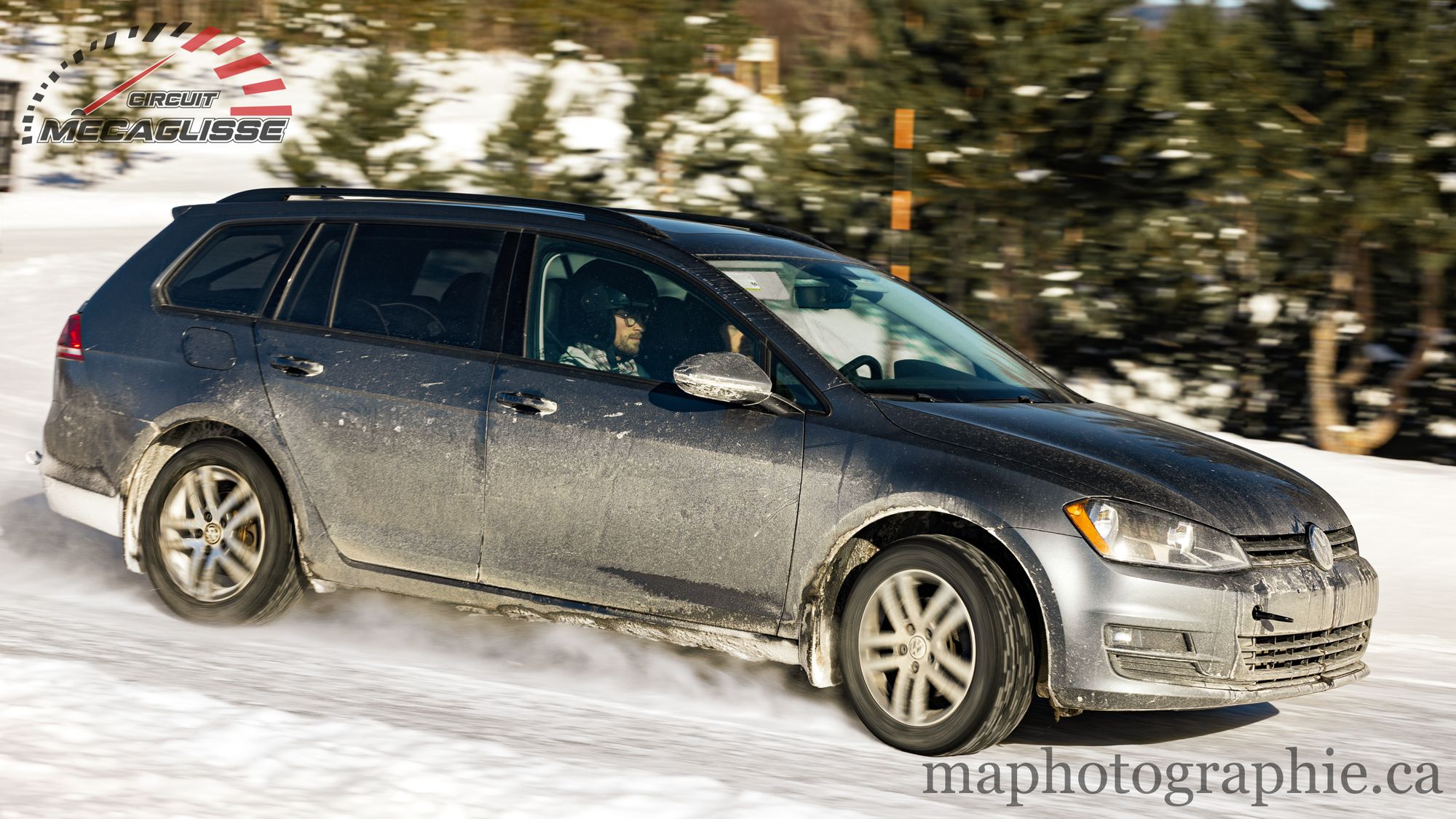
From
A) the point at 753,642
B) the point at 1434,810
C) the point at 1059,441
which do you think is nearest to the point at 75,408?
the point at 753,642

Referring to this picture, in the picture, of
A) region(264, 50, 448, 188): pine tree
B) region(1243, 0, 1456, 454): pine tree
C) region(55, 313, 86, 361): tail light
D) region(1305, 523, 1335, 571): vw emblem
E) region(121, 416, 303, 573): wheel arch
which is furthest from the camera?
region(264, 50, 448, 188): pine tree

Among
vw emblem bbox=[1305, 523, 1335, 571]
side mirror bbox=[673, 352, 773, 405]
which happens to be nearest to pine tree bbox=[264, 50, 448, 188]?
side mirror bbox=[673, 352, 773, 405]

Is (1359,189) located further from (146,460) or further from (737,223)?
(146,460)

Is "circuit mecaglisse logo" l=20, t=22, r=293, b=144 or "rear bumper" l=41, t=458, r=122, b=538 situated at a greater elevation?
"rear bumper" l=41, t=458, r=122, b=538

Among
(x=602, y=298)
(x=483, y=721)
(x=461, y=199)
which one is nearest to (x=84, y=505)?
(x=461, y=199)

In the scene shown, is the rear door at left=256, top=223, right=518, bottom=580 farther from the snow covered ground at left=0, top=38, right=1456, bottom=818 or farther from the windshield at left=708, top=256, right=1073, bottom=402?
the windshield at left=708, top=256, right=1073, bottom=402

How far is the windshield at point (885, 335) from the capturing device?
5500 millimetres

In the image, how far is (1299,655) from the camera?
198 inches

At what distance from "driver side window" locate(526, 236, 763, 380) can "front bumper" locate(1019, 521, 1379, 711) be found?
4.39ft

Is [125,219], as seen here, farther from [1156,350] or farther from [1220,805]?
[1220,805]

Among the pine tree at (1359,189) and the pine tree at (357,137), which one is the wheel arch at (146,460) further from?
the pine tree at (357,137)

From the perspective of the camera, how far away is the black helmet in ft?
18.6

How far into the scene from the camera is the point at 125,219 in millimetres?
21062

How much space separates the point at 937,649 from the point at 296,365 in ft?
9.20
